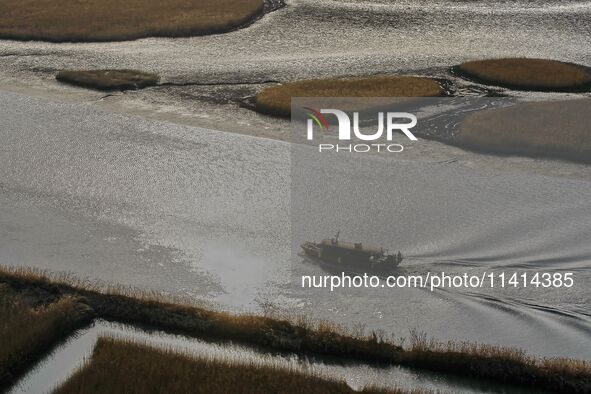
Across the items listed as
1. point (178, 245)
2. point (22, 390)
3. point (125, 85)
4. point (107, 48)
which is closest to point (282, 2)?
point (107, 48)

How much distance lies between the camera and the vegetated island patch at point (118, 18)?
34562mm

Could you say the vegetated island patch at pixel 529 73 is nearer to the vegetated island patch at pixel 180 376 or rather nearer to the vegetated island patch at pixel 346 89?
the vegetated island patch at pixel 346 89

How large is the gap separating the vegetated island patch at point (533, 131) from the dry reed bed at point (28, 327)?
12036mm

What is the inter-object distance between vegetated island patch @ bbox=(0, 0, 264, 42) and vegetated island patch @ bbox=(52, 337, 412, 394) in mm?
22340

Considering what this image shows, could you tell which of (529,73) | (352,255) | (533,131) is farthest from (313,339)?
(529,73)

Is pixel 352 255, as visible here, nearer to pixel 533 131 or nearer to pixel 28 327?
pixel 28 327

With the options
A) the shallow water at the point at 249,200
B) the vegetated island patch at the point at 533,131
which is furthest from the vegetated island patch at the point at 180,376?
the vegetated island patch at the point at 533,131

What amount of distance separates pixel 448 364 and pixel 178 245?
21.5 ft

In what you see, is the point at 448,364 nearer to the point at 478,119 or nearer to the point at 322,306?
the point at 322,306

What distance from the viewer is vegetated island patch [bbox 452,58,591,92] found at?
92.9 feet

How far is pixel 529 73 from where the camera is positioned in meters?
29.3

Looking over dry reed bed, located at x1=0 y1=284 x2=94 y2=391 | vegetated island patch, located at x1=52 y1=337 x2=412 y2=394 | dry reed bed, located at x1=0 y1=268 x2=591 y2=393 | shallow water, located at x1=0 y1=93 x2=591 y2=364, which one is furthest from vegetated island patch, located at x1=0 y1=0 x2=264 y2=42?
vegetated island patch, located at x1=52 y1=337 x2=412 y2=394

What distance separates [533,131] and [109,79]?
1347 centimetres

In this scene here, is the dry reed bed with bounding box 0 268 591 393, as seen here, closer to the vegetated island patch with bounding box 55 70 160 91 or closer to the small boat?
the small boat
